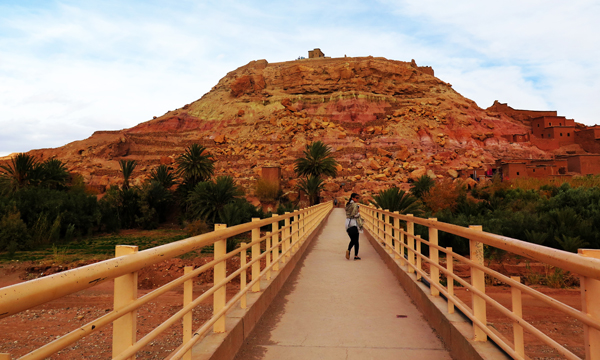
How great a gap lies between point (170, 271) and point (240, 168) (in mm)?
50109

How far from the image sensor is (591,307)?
6.88ft

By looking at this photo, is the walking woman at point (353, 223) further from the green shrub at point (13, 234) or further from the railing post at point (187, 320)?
the green shrub at point (13, 234)

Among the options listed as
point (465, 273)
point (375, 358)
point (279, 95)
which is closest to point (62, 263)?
point (465, 273)

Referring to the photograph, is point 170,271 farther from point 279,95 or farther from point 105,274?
point 279,95

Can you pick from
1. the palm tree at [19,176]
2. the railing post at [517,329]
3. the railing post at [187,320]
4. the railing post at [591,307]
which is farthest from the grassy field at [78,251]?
the railing post at [591,307]

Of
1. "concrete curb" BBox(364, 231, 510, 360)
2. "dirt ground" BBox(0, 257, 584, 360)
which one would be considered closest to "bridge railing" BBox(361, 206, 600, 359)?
"concrete curb" BBox(364, 231, 510, 360)

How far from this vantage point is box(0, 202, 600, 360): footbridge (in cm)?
202

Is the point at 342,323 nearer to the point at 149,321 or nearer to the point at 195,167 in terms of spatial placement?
the point at 149,321

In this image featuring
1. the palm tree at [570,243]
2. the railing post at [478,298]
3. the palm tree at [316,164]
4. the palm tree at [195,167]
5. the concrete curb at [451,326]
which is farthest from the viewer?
the palm tree at [316,164]

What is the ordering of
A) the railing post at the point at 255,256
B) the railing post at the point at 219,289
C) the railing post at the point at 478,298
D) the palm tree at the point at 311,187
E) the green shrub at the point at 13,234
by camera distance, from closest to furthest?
the railing post at the point at 478,298
the railing post at the point at 219,289
the railing post at the point at 255,256
the green shrub at the point at 13,234
the palm tree at the point at 311,187

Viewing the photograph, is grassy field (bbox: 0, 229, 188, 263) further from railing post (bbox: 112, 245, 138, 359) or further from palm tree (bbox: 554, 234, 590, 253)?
palm tree (bbox: 554, 234, 590, 253)

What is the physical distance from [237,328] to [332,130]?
7070cm

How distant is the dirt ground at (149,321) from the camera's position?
6547 mm

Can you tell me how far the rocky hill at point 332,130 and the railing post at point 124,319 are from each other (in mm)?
50811
